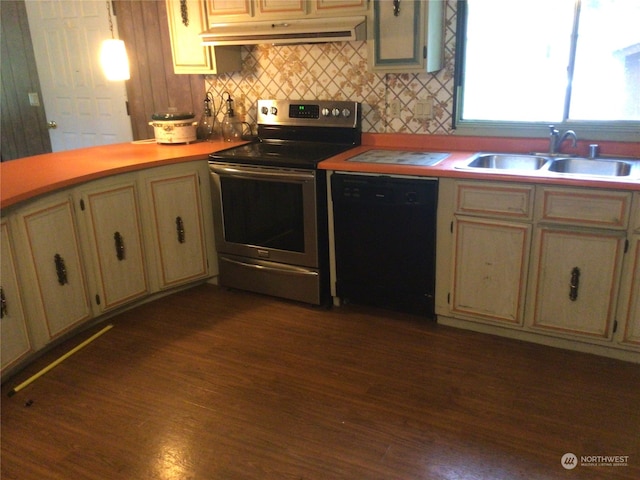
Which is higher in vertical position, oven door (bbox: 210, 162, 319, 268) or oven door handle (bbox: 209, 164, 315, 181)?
oven door handle (bbox: 209, 164, 315, 181)

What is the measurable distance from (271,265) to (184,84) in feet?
5.24

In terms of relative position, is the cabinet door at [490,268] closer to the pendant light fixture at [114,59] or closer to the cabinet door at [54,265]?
the cabinet door at [54,265]

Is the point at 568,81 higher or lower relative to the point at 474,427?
higher

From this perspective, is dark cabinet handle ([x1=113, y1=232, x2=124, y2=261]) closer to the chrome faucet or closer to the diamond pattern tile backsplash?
the diamond pattern tile backsplash

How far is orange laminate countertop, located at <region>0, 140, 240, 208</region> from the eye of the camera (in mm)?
2455

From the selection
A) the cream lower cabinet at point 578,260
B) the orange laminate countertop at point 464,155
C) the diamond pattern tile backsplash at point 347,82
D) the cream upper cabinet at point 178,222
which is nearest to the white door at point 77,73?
the diamond pattern tile backsplash at point 347,82

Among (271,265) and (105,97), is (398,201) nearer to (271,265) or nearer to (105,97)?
(271,265)

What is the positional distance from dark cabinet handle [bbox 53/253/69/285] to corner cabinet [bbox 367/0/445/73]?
191 centimetres

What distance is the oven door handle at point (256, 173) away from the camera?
2926 mm

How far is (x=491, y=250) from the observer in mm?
2619

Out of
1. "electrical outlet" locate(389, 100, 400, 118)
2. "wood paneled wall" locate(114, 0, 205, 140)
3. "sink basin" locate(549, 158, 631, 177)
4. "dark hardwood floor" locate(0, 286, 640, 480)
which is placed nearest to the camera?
"dark hardwood floor" locate(0, 286, 640, 480)

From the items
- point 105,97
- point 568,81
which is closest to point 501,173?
point 568,81

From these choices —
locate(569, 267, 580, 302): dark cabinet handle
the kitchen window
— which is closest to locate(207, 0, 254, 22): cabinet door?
the kitchen window

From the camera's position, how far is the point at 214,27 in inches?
128
